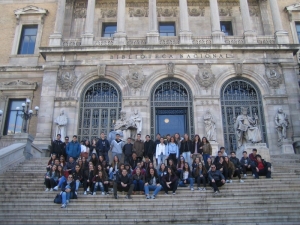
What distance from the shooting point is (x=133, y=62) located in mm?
20859

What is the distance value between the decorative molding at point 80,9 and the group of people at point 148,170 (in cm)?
1430

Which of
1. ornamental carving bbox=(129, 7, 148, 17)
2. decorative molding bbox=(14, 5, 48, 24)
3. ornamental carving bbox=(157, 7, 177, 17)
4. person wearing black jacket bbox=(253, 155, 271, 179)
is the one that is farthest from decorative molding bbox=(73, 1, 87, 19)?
person wearing black jacket bbox=(253, 155, 271, 179)

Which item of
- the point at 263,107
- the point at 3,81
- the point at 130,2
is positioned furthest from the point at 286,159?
the point at 3,81

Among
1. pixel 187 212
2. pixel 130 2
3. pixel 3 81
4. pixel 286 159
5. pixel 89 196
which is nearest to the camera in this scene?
pixel 187 212

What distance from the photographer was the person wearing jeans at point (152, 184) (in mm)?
10406

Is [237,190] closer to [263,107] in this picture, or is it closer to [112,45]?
[263,107]

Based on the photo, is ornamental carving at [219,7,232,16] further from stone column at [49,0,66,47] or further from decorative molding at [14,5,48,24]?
decorative molding at [14,5,48,24]

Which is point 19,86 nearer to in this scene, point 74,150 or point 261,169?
point 74,150

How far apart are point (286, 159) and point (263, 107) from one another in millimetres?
4879

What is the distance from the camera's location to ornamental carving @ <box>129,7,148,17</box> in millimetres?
24453

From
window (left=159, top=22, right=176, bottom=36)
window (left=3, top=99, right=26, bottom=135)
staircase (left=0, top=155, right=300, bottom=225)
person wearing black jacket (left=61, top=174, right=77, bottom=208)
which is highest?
window (left=159, top=22, right=176, bottom=36)

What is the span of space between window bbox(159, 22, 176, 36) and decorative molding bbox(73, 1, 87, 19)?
5852mm

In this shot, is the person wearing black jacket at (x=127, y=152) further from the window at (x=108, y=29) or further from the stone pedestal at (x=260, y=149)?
the window at (x=108, y=29)

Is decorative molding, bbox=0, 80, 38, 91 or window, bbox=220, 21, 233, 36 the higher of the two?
window, bbox=220, 21, 233, 36
